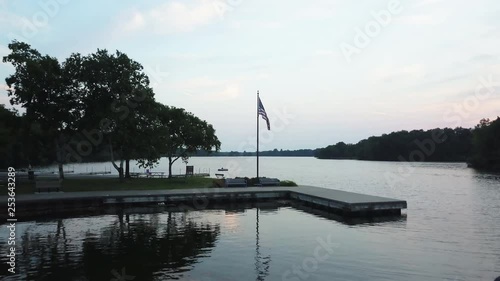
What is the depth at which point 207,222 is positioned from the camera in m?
22.1

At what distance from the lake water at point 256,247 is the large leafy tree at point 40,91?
44.4 feet

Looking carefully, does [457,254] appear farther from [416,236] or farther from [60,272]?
[60,272]

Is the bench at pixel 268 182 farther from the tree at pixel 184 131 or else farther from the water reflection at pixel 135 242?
the tree at pixel 184 131

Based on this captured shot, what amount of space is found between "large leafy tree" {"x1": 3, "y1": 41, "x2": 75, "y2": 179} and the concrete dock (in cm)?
859

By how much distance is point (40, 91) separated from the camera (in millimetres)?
32594

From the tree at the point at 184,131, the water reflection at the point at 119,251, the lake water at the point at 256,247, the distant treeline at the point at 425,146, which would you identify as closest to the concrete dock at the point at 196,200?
the lake water at the point at 256,247

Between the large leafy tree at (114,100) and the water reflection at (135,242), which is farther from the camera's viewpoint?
the large leafy tree at (114,100)

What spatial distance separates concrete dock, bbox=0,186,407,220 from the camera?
78.3 feet

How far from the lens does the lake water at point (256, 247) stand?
12.7m

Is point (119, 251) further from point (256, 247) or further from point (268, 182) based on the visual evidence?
point (268, 182)

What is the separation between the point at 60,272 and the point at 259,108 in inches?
895

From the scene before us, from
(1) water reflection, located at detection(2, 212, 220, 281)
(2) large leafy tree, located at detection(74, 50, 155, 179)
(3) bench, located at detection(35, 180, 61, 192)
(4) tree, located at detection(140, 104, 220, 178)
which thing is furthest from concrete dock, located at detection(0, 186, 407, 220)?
(4) tree, located at detection(140, 104, 220, 178)

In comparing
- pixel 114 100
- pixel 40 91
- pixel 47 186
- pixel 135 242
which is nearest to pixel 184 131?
pixel 114 100

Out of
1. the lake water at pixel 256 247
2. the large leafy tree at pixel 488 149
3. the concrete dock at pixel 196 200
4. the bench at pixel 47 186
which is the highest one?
the large leafy tree at pixel 488 149
